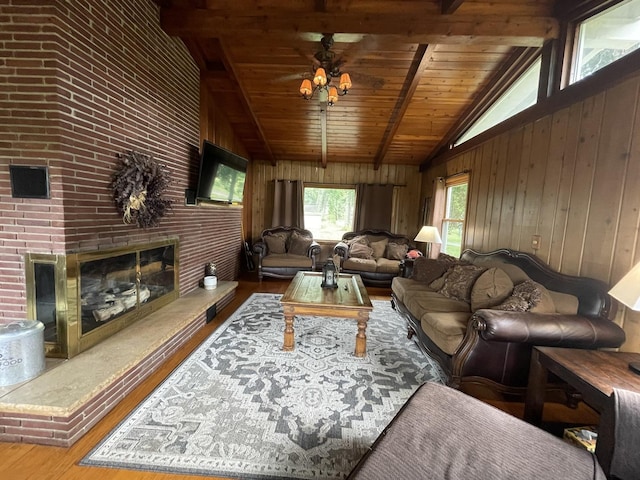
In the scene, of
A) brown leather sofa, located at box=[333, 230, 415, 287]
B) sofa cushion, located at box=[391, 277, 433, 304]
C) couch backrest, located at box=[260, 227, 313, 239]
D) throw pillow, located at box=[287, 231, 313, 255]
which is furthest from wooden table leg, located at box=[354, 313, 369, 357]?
couch backrest, located at box=[260, 227, 313, 239]

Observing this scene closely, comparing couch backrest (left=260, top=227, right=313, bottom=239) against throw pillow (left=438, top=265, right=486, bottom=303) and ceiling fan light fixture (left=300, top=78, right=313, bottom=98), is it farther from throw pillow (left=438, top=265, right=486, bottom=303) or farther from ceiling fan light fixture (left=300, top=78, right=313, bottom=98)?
ceiling fan light fixture (left=300, top=78, right=313, bottom=98)

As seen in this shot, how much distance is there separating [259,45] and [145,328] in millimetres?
3139

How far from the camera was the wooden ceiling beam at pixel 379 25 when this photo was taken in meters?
2.66

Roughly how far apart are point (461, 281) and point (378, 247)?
9.28ft

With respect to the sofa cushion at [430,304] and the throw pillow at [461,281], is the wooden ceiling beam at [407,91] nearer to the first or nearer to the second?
the throw pillow at [461,281]

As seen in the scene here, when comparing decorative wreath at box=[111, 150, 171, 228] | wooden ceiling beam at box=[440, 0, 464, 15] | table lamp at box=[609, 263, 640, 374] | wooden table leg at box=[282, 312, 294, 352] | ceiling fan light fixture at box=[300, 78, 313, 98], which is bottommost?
wooden table leg at box=[282, 312, 294, 352]

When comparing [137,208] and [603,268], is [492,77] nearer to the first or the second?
[603,268]

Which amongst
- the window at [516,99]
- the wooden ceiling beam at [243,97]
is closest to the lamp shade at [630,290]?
the window at [516,99]

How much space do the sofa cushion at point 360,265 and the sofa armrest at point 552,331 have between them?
3.31 meters

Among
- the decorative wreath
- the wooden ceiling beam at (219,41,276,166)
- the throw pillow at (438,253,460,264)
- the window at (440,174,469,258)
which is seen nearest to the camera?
the decorative wreath

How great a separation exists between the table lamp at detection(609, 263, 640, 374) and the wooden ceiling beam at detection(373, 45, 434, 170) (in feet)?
8.98

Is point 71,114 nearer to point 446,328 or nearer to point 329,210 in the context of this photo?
point 446,328

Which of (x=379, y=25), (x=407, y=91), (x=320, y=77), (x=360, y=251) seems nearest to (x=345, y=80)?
(x=320, y=77)

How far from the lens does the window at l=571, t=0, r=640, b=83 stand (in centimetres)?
202
